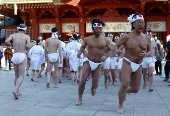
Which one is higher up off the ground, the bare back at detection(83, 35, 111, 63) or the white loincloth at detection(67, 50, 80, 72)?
the bare back at detection(83, 35, 111, 63)

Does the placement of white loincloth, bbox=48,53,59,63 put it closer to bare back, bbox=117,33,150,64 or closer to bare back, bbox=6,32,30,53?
bare back, bbox=6,32,30,53

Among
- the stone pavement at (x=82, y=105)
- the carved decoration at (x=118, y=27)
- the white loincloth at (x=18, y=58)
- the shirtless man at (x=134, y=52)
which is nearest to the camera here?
the stone pavement at (x=82, y=105)

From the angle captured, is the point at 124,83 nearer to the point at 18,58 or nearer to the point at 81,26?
the point at 18,58

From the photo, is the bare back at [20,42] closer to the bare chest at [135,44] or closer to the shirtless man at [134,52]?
the shirtless man at [134,52]

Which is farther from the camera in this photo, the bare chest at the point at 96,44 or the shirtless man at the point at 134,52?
the bare chest at the point at 96,44

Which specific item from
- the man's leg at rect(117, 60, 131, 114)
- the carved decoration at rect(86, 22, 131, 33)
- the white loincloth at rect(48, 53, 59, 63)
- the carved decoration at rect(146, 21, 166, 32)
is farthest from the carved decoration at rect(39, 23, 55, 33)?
the man's leg at rect(117, 60, 131, 114)

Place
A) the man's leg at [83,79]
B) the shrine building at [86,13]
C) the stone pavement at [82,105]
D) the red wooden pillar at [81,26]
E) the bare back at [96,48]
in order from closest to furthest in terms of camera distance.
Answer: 1. the stone pavement at [82,105]
2. the man's leg at [83,79]
3. the bare back at [96,48]
4. the shrine building at [86,13]
5. the red wooden pillar at [81,26]

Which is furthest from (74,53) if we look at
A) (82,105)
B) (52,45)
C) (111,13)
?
(111,13)

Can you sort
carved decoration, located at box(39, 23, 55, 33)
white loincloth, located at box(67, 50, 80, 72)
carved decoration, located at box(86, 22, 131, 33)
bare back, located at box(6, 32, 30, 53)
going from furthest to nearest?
carved decoration, located at box(39, 23, 55, 33), carved decoration, located at box(86, 22, 131, 33), white loincloth, located at box(67, 50, 80, 72), bare back, located at box(6, 32, 30, 53)

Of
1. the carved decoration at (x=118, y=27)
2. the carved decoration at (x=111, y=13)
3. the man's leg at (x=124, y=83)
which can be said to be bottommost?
the man's leg at (x=124, y=83)

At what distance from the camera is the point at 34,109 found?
5.32 meters

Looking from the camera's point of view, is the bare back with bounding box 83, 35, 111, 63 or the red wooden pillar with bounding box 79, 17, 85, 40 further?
the red wooden pillar with bounding box 79, 17, 85, 40

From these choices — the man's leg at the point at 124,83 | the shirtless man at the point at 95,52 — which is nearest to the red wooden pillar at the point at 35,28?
the shirtless man at the point at 95,52

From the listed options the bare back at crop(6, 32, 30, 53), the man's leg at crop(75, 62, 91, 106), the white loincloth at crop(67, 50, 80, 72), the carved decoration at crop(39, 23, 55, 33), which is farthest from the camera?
the carved decoration at crop(39, 23, 55, 33)
